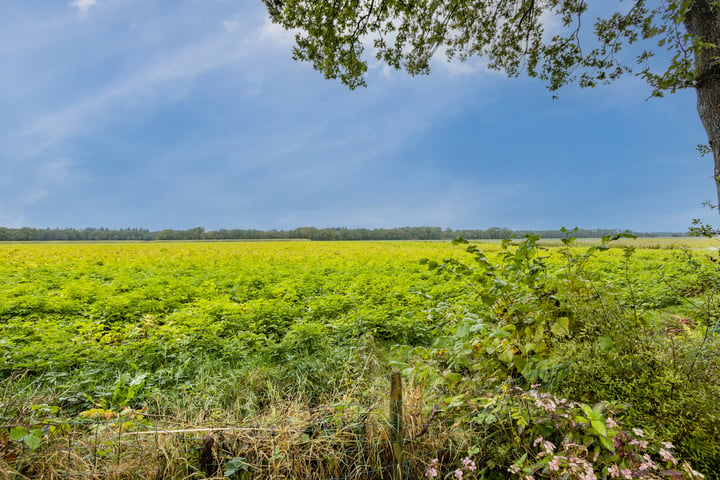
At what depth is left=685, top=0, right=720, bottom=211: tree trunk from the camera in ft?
10.9

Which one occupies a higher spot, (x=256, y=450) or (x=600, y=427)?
(x=600, y=427)

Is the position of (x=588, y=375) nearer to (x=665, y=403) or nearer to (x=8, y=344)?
(x=665, y=403)

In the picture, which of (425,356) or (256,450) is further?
(425,356)

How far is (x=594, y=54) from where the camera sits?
497 centimetres

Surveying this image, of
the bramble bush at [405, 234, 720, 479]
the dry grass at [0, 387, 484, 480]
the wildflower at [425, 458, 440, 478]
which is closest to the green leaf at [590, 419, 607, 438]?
the bramble bush at [405, 234, 720, 479]

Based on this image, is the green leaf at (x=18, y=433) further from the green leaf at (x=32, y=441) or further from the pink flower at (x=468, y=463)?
the pink flower at (x=468, y=463)

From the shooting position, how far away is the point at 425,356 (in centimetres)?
273

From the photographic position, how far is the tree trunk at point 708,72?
332 cm

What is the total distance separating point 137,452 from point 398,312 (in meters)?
5.22

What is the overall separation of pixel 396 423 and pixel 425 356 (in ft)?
2.39

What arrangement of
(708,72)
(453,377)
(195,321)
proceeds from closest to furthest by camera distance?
1. (453,377)
2. (708,72)
3. (195,321)

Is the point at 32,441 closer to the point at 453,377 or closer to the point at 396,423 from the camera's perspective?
the point at 396,423

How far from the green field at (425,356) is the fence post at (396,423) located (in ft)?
0.76

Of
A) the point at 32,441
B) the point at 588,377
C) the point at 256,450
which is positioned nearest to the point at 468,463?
the point at 588,377
